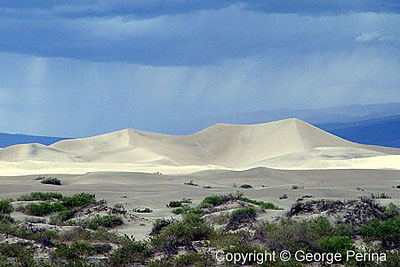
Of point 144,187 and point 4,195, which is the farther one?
point 144,187

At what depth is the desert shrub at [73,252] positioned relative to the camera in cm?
1142

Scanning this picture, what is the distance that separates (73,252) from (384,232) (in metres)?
5.94

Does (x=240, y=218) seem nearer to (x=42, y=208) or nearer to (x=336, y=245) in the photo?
(x=336, y=245)

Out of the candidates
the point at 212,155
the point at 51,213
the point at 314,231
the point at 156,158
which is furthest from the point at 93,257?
the point at 212,155

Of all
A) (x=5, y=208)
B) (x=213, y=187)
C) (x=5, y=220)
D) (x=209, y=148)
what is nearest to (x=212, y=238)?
(x=5, y=220)

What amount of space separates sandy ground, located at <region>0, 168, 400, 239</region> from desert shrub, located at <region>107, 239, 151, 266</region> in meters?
2.68

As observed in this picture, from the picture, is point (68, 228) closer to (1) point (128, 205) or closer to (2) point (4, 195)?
(1) point (128, 205)

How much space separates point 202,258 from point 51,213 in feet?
32.3

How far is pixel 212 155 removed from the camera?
255ft

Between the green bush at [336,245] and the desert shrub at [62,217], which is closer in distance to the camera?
the green bush at [336,245]

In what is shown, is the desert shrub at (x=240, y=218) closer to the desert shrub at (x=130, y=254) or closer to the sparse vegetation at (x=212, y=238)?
the sparse vegetation at (x=212, y=238)
